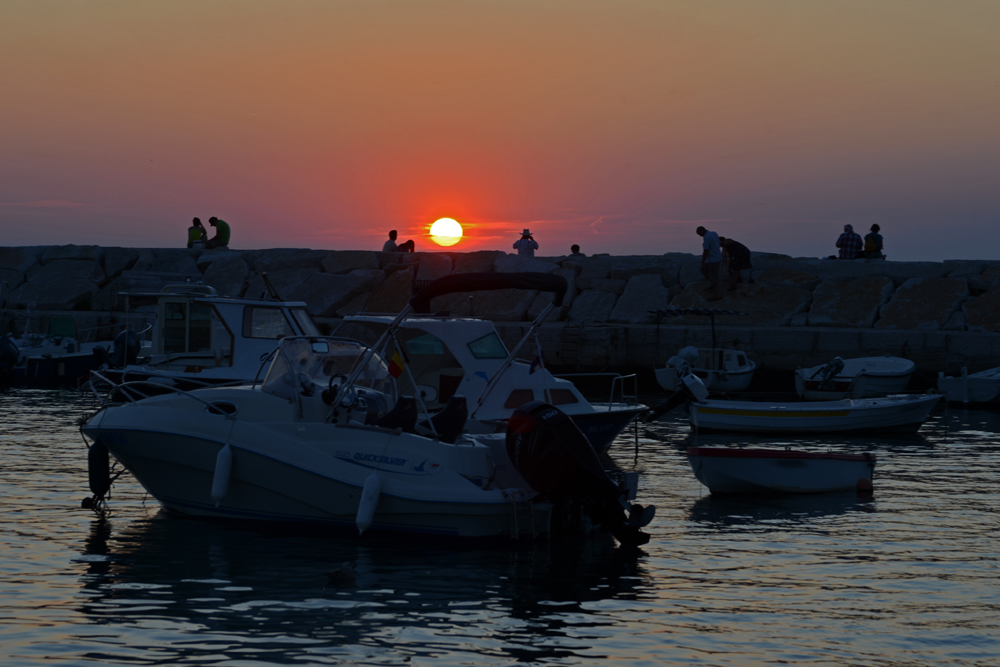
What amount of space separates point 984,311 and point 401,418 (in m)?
23.5

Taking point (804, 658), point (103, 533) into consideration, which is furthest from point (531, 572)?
point (103, 533)

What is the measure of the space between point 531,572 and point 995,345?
2117cm

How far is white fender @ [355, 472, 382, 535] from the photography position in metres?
9.46

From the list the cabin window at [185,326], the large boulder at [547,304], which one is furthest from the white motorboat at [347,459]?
the large boulder at [547,304]

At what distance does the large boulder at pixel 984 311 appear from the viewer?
28250mm

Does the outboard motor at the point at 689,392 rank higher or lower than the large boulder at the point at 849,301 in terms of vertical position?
lower

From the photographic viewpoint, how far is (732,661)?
670cm

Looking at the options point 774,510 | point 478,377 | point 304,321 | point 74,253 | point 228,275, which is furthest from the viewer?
point 74,253

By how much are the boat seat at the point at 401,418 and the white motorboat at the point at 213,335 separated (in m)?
8.34

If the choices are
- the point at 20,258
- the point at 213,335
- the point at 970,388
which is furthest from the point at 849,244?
the point at 20,258

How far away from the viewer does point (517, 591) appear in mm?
8406

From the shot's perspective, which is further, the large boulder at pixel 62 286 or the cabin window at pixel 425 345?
the large boulder at pixel 62 286

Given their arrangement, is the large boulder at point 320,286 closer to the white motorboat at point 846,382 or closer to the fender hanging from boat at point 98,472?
the white motorboat at point 846,382

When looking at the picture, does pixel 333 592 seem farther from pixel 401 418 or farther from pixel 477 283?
pixel 477 283
